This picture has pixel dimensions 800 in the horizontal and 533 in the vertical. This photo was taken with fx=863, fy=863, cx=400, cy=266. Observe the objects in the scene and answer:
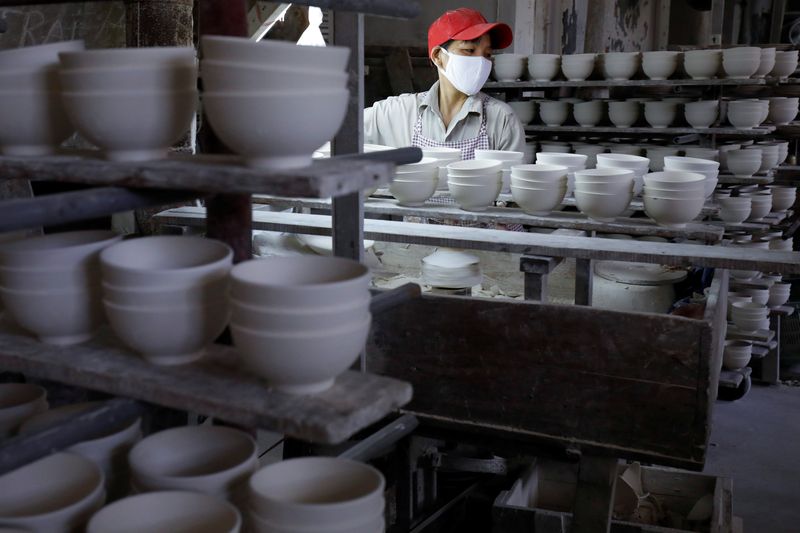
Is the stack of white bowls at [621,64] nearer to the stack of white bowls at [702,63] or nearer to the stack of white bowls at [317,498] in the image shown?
the stack of white bowls at [702,63]

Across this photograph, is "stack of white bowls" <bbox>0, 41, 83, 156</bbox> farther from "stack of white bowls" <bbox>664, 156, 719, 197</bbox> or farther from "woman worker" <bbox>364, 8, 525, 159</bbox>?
"woman worker" <bbox>364, 8, 525, 159</bbox>

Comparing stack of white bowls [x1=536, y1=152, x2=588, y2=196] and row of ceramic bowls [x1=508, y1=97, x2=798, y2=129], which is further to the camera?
row of ceramic bowls [x1=508, y1=97, x2=798, y2=129]

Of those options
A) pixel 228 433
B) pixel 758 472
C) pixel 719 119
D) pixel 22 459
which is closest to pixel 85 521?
pixel 22 459

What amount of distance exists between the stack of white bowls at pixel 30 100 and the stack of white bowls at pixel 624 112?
15.2ft

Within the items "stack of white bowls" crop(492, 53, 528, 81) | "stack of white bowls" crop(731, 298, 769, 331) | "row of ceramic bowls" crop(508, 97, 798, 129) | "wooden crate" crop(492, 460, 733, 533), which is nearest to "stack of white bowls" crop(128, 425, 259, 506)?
"wooden crate" crop(492, 460, 733, 533)

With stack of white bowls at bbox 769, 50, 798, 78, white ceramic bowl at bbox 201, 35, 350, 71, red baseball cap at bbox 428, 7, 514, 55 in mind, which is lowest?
white ceramic bowl at bbox 201, 35, 350, 71

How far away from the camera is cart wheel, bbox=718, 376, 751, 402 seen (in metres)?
5.23

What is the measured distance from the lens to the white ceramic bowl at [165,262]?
4.95 feet

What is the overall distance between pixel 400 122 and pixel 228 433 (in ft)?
11.8

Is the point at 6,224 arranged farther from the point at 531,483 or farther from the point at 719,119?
the point at 719,119

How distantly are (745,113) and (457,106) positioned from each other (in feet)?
6.31

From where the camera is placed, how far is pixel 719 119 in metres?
5.61

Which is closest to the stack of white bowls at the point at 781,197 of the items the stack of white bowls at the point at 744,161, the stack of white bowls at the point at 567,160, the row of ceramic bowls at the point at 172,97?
the stack of white bowls at the point at 744,161

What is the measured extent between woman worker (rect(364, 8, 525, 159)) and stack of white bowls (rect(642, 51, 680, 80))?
123 cm
